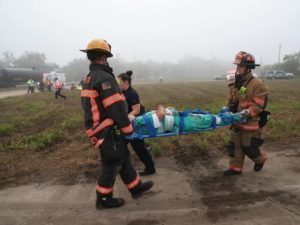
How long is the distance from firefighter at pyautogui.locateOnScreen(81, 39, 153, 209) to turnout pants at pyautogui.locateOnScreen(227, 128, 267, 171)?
2081mm

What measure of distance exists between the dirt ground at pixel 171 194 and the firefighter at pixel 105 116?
0.40 metres

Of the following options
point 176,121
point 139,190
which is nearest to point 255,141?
point 176,121

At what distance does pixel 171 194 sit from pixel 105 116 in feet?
5.15

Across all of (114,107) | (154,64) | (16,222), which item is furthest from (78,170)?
(154,64)

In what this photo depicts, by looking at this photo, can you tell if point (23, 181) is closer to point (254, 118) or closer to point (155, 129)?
point (155, 129)

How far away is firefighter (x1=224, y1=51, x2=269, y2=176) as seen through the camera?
5.11 metres

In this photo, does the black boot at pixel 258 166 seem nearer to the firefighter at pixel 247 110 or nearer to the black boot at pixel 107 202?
the firefighter at pixel 247 110

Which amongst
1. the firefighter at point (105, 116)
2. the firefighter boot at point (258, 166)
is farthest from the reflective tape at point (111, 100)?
the firefighter boot at point (258, 166)

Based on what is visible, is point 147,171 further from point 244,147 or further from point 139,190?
point 244,147

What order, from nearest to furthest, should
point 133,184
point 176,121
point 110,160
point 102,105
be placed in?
point 102,105
point 110,160
point 133,184
point 176,121

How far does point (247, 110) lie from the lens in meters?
5.14

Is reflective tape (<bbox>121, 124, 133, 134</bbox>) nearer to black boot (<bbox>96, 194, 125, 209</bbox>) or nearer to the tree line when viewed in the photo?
black boot (<bbox>96, 194, 125, 209</bbox>)

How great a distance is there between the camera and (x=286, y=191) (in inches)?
185

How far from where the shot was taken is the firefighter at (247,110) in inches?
201
